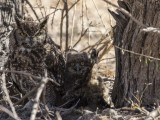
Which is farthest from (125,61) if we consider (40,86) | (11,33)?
(40,86)

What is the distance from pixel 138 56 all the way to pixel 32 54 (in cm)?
110

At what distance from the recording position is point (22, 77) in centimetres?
505

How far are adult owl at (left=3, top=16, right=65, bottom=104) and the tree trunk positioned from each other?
0.69m

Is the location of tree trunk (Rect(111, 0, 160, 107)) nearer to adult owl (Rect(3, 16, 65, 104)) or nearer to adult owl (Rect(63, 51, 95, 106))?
adult owl (Rect(63, 51, 95, 106))

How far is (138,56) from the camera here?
432 centimetres

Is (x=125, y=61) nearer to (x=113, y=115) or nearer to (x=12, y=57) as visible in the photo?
(x=113, y=115)

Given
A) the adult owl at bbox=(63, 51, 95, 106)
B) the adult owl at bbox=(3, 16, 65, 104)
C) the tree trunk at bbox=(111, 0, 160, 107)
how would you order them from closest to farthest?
the tree trunk at bbox=(111, 0, 160, 107) → the adult owl at bbox=(3, 16, 65, 104) → the adult owl at bbox=(63, 51, 95, 106)

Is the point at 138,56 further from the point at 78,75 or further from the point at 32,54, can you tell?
the point at 32,54

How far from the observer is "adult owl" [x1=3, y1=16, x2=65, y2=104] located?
15.9ft

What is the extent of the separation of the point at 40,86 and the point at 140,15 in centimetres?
163

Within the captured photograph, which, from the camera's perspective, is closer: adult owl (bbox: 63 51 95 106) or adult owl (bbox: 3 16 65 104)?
adult owl (bbox: 3 16 65 104)

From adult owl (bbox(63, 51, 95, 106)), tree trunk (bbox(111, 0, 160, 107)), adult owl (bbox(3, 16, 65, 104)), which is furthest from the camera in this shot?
adult owl (bbox(63, 51, 95, 106))

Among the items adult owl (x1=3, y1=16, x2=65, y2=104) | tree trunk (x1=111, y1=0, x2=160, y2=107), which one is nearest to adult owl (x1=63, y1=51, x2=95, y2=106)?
adult owl (x1=3, y1=16, x2=65, y2=104)

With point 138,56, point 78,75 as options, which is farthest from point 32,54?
point 138,56
